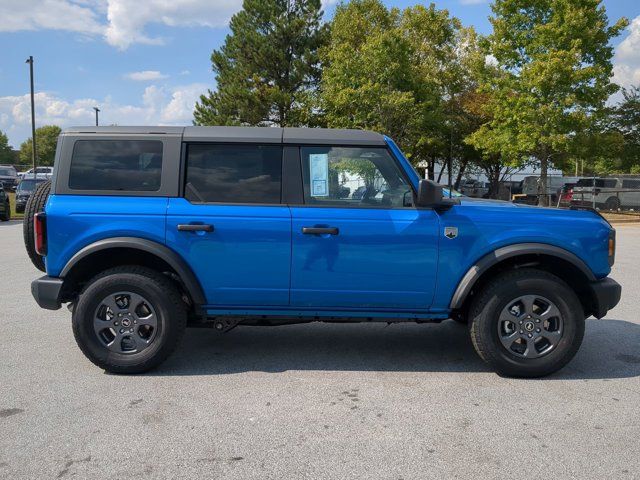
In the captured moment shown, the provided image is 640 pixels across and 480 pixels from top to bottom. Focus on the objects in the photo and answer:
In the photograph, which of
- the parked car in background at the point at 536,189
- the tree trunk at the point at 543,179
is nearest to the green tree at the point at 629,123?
the parked car in background at the point at 536,189

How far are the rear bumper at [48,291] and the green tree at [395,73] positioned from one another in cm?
2161

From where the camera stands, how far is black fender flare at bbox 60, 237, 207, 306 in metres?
4.16

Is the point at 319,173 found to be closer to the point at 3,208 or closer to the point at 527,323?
the point at 527,323

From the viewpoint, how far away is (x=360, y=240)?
420cm

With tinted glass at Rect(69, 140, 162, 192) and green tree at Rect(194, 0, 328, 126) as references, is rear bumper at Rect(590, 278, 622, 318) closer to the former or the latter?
tinted glass at Rect(69, 140, 162, 192)

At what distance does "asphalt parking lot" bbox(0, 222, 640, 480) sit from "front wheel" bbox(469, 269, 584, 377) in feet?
0.55

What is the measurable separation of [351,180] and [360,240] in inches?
20.0

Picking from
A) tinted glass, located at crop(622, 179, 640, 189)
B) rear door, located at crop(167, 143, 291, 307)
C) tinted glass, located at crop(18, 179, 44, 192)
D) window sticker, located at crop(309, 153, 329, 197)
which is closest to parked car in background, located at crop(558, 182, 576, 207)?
tinted glass, located at crop(622, 179, 640, 189)

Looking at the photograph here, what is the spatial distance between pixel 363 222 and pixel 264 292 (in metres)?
0.94

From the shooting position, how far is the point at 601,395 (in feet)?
13.1

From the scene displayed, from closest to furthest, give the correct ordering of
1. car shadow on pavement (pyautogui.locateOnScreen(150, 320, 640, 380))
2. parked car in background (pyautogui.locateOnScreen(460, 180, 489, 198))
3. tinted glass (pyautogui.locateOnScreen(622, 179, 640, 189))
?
car shadow on pavement (pyautogui.locateOnScreen(150, 320, 640, 380))
tinted glass (pyautogui.locateOnScreen(622, 179, 640, 189))
parked car in background (pyautogui.locateOnScreen(460, 180, 489, 198))

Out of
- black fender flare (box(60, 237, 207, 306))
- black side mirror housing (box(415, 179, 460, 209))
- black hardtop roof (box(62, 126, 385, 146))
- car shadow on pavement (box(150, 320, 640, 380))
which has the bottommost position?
car shadow on pavement (box(150, 320, 640, 380))

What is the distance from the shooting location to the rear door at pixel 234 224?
13.8 feet

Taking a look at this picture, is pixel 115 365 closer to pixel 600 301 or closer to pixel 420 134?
pixel 600 301
